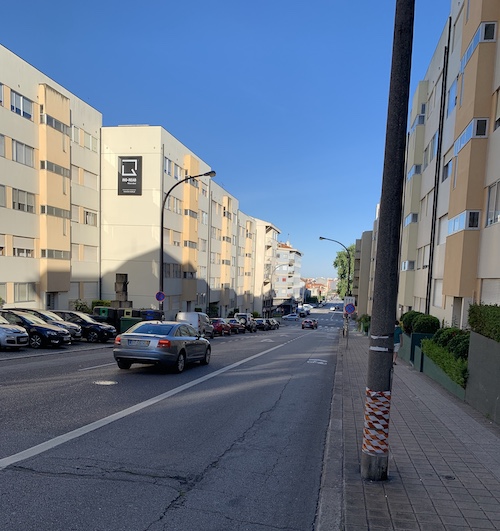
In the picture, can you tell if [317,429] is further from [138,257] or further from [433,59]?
[138,257]

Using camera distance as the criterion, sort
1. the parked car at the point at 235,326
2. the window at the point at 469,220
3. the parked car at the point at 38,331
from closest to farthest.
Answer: the window at the point at 469,220, the parked car at the point at 38,331, the parked car at the point at 235,326

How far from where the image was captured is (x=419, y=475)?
5043 millimetres

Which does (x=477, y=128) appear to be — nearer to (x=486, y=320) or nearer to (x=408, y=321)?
(x=408, y=321)

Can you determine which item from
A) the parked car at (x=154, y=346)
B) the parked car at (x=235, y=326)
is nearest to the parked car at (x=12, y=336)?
the parked car at (x=154, y=346)

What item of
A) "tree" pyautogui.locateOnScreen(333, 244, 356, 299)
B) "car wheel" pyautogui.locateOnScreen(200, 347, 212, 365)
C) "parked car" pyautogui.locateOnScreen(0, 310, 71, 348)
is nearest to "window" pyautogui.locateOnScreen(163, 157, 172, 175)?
"parked car" pyautogui.locateOnScreen(0, 310, 71, 348)

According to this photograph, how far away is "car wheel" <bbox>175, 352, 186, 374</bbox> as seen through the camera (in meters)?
11.8

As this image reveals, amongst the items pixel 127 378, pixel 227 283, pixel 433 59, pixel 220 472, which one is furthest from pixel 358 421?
pixel 227 283

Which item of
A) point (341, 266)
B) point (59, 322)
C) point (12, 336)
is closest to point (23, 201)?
point (59, 322)

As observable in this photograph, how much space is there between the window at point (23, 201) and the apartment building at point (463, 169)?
24484 millimetres

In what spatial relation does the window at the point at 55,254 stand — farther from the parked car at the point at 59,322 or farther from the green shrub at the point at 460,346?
the green shrub at the point at 460,346

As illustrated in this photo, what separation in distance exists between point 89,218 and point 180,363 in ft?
87.6

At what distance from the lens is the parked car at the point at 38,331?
55.6 ft

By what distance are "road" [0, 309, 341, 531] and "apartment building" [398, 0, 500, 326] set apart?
8.85 metres

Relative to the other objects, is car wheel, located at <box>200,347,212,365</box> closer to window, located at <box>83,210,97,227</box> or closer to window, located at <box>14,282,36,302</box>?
window, located at <box>14,282,36,302</box>
